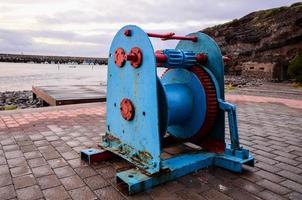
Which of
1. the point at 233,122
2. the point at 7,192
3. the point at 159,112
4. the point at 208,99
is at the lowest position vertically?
the point at 7,192

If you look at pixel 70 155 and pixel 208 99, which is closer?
pixel 208 99

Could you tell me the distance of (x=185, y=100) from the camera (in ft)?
11.6

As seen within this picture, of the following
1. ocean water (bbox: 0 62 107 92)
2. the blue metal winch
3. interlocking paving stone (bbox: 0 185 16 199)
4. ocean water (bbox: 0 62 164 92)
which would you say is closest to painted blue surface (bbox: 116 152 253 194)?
the blue metal winch

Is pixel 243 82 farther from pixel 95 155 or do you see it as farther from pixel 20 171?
pixel 20 171

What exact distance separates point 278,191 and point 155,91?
5.20ft

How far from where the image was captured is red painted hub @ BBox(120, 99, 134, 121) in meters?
3.14

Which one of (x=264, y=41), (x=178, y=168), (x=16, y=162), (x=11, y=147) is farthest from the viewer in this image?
(x=264, y=41)

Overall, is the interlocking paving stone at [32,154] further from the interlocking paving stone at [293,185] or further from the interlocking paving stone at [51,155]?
the interlocking paving stone at [293,185]

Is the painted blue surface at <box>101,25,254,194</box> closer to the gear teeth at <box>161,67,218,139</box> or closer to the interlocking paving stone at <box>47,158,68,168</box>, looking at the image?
the gear teeth at <box>161,67,218,139</box>

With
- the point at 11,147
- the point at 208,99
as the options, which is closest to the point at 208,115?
the point at 208,99

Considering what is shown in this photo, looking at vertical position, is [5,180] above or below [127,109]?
below

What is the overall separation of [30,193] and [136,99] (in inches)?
54.7

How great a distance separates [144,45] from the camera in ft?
9.59

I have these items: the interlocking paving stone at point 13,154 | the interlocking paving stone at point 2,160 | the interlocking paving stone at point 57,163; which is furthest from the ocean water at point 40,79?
the interlocking paving stone at point 2,160
